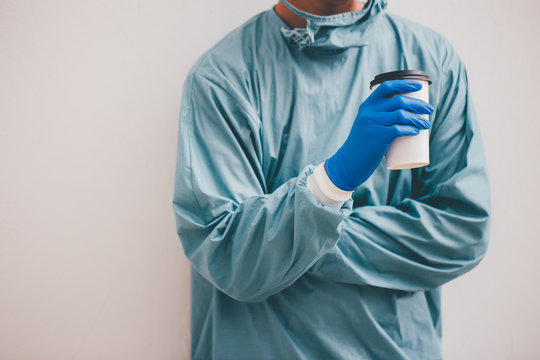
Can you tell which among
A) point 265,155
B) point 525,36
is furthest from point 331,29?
point 525,36

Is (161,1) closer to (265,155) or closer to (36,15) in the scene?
(36,15)

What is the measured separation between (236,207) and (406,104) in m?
0.33

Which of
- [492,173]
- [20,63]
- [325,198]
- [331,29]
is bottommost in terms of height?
[492,173]

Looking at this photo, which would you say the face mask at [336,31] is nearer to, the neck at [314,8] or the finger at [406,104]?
the neck at [314,8]

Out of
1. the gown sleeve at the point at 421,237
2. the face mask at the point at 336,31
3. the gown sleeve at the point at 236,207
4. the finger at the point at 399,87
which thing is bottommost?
the gown sleeve at the point at 421,237

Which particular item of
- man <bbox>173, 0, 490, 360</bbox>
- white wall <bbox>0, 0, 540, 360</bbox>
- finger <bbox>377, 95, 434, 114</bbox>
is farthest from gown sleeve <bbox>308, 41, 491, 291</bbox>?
white wall <bbox>0, 0, 540, 360</bbox>

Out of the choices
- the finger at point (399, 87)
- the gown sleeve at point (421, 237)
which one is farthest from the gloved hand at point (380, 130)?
the gown sleeve at point (421, 237)

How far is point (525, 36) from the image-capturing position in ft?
3.89

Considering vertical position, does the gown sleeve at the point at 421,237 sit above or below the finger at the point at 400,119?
below

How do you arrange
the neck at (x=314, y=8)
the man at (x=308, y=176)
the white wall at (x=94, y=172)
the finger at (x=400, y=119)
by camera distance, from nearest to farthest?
1. the finger at (x=400, y=119)
2. the man at (x=308, y=176)
3. the neck at (x=314, y=8)
4. the white wall at (x=94, y=172)

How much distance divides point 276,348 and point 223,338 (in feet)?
0.35

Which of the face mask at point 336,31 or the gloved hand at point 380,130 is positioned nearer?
the gloved hand at point 380,130

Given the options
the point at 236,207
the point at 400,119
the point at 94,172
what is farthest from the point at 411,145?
the point at 94,172

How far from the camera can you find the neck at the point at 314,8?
839mm
